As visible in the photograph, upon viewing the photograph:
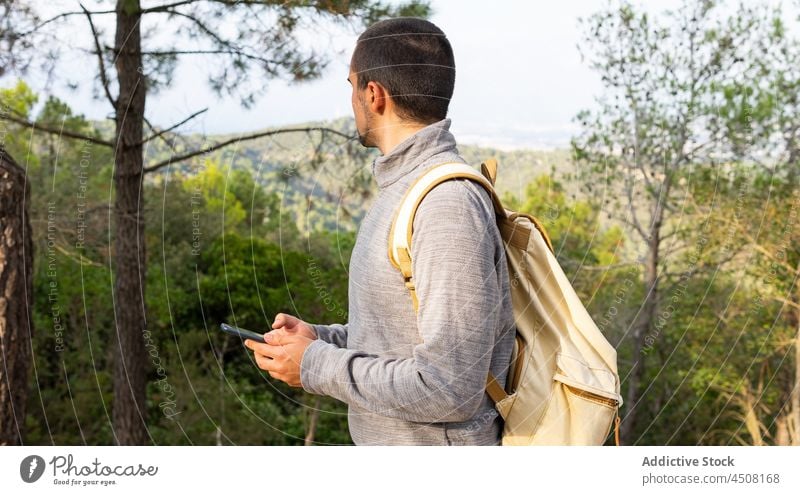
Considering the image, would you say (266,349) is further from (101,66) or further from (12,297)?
(101,66)

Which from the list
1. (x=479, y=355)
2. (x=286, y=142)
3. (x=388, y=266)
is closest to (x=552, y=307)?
(x=479, y=355)

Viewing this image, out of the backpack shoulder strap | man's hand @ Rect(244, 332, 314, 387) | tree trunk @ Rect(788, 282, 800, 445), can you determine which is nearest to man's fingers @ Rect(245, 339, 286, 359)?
man's hand @ Rect(244, 332, 314, 387)

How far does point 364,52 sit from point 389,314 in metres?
0.52

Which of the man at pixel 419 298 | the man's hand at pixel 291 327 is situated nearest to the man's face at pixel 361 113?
the man at pixel 419 298

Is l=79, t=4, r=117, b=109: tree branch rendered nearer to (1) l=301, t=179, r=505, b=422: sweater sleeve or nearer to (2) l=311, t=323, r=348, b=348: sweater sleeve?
(2) l=311, t=323, r=348, b=348: sweater sleeve

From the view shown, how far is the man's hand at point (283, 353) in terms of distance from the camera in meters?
1.61

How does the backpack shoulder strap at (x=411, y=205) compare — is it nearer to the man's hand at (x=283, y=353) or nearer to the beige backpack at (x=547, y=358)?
the beige backpack at (x=547, y=358)

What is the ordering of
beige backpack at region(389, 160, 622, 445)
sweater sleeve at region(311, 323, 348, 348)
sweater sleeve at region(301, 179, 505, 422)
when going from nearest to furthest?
sweater sleeve at region(301, 179, 505, 422)
beige backpack at region(389, 160, 622, 445)
sweater sleeve at region(311, 323, 348, 348)

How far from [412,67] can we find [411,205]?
0.98 feet

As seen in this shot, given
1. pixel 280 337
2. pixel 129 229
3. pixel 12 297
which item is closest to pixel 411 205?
pixel 280 337

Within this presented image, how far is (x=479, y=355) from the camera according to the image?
1.45m

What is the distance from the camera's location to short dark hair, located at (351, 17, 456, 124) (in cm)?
163

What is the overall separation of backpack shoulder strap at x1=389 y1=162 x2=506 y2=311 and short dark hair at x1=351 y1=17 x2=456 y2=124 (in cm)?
16

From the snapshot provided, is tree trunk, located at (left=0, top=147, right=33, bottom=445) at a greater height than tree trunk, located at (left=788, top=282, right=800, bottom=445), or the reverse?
tree trunk, located at (left=0, top=147, right=33, bottom=445)
